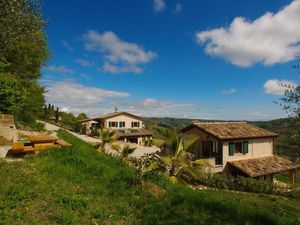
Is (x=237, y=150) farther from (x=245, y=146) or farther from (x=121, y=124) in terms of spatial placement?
(x=121, y=124)

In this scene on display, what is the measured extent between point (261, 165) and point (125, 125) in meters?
36.3

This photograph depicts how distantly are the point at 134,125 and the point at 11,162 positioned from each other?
5466 cm

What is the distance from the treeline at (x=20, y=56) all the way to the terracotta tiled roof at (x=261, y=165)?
2517 cm

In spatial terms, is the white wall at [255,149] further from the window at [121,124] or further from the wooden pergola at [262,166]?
the window at [121,124]

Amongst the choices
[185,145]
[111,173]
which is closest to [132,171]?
[111,173]

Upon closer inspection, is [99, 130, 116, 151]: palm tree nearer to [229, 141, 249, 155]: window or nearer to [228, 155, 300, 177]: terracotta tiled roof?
[228, 155, 300, 177]: terracotta tiled roof

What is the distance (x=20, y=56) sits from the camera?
31.5 meters

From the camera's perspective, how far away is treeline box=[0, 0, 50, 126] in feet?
44.0

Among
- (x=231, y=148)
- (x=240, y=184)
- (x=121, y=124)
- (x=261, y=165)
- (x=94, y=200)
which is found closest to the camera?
(x=94, y=200)

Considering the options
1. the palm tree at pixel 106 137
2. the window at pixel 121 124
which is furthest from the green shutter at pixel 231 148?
the window at pixel 121 124

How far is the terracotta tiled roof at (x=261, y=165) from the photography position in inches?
1353

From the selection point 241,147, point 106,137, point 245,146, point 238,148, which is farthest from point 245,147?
point 106,137

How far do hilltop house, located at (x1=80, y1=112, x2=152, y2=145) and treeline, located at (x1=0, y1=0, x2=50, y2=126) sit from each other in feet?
82.7

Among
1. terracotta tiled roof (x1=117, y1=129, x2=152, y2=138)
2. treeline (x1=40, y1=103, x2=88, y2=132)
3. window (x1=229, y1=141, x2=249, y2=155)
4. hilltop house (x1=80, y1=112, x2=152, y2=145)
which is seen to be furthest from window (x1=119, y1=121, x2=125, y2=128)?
window (x1=229, y1=141, x2=249, y2=155)
